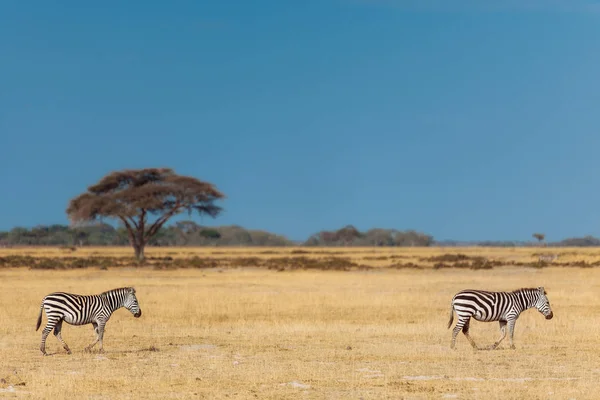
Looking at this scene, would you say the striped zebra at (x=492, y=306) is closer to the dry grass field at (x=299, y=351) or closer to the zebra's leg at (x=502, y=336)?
the zebra's leg at (x=502, y=336)

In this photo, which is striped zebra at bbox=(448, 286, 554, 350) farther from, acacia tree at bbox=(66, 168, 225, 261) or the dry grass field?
acacia tree at bbox=(66, 168, 225, 261)

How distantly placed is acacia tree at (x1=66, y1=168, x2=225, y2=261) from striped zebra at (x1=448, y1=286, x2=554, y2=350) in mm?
53700

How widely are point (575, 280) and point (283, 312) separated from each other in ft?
70.2

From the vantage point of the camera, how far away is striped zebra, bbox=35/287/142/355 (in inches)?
721

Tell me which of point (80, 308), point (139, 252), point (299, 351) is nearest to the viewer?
point (80, 308)

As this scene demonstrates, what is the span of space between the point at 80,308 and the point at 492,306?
8.54m

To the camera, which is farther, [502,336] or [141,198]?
[141,198]

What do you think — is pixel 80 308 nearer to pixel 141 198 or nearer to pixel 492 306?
pixel 492 306

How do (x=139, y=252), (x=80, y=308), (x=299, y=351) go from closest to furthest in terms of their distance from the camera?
(x=80, y=308)
(x=299, y=351)
(x=139, y=252)

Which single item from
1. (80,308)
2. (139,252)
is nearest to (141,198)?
(139,252)

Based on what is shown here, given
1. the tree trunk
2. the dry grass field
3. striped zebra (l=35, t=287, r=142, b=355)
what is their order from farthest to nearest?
the tree trunk, striped zebra (l=35, t=287, r=142, b=355), the dry grass field

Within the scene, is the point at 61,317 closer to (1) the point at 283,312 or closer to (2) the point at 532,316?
(1) the point at 283,312

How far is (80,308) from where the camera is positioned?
1847 cm

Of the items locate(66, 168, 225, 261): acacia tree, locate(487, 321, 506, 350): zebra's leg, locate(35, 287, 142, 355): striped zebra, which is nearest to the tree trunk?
locate(66, 168, 225, 261): acacia tree
